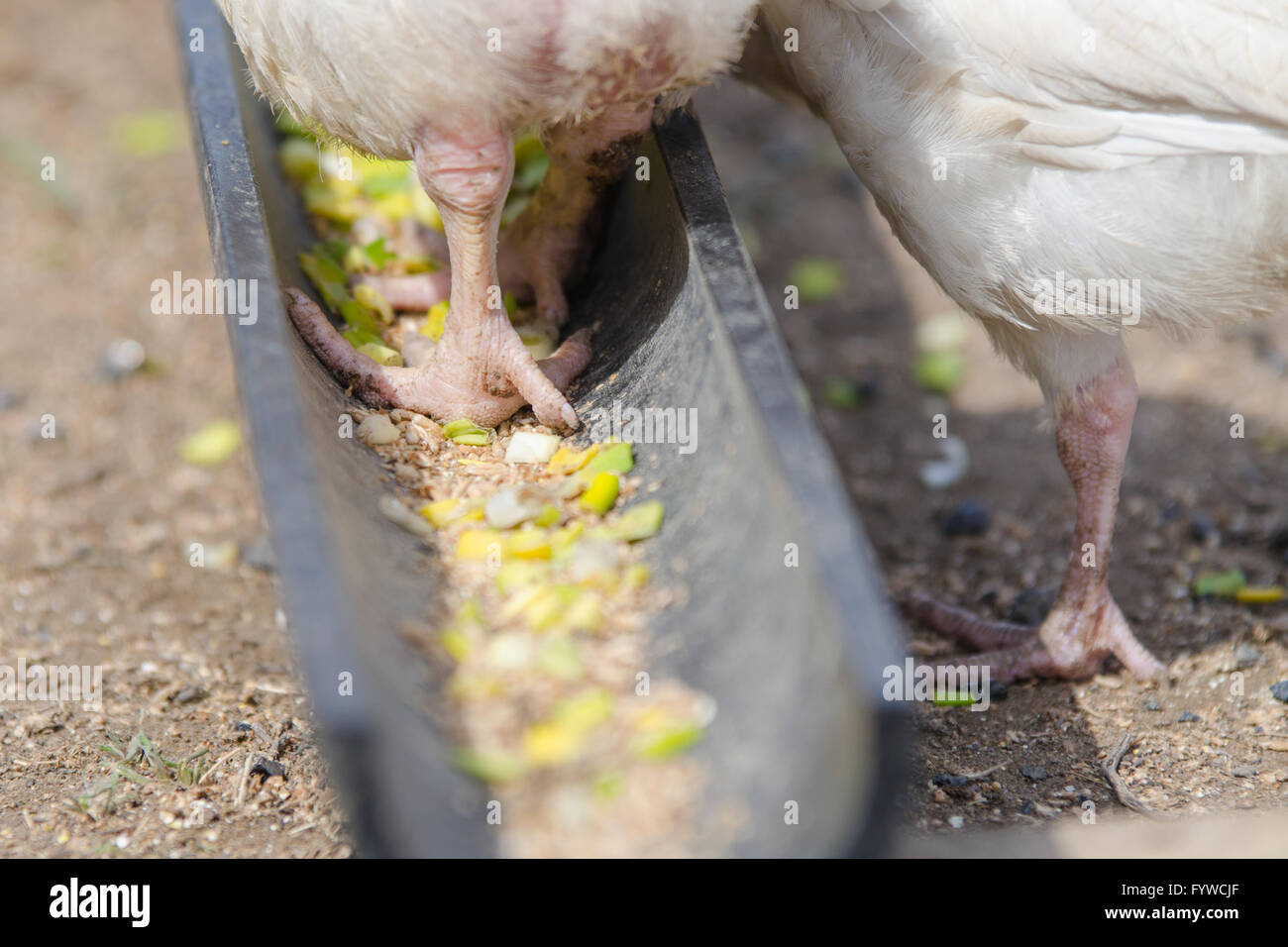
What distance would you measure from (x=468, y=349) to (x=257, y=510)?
1.39m

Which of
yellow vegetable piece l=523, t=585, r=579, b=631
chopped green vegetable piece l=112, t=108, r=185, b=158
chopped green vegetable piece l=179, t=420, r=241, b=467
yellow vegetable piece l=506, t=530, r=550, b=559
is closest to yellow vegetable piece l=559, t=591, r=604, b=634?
yellow vegetable piece l=523, t=585, r=579, b=631

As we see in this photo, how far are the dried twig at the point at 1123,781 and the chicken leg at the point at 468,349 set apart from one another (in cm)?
129

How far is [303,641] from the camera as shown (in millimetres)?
1543

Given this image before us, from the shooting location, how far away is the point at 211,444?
12.0ft

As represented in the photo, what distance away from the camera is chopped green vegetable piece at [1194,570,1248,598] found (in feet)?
10.00

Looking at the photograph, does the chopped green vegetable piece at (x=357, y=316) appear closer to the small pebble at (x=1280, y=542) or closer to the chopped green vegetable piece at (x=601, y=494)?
the chopped green vegetable piece at (x=601, y=494)

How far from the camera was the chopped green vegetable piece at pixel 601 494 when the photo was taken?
2256 mm


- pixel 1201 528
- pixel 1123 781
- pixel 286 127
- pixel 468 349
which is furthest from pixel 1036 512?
pixel 286 127

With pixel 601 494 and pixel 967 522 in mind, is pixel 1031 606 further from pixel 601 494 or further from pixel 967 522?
pixel 601 494

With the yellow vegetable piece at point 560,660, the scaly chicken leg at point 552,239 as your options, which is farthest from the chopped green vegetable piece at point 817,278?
the yellow vegetable piece at point 560,660

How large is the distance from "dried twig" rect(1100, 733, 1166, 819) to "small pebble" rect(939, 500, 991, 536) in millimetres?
980

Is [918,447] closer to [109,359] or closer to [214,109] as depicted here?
[214,109]
